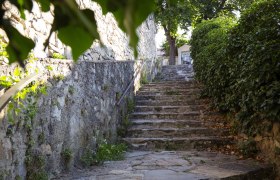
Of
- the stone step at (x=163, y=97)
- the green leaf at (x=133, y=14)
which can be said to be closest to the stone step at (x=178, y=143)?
the stone step at (x=163, y=97)

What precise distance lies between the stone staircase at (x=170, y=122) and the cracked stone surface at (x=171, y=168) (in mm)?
453

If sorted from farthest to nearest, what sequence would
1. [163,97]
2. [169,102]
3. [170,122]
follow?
[163,97], [169,102], [170,122]

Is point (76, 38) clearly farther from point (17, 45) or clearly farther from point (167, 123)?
point (167, 123)

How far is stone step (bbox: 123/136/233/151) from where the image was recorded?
4.88m

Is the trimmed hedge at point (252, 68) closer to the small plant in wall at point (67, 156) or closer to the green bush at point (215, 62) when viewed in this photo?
the green bush at point (215, 62)

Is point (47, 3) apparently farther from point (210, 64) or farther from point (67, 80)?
point (210, 64)

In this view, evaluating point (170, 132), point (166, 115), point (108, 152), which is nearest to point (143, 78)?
point (166, 115)

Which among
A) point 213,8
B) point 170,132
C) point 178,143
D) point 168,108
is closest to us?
point 178,143

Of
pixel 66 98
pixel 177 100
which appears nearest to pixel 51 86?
pixel 66 98

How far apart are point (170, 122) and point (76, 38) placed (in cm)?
519

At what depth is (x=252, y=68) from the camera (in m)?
3.72

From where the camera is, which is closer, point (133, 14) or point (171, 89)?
point (133, 14)

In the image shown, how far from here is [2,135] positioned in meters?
2.43

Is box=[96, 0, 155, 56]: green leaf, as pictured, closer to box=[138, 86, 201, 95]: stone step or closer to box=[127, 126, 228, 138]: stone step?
box=[127, 126, 228, 138]: stone step
